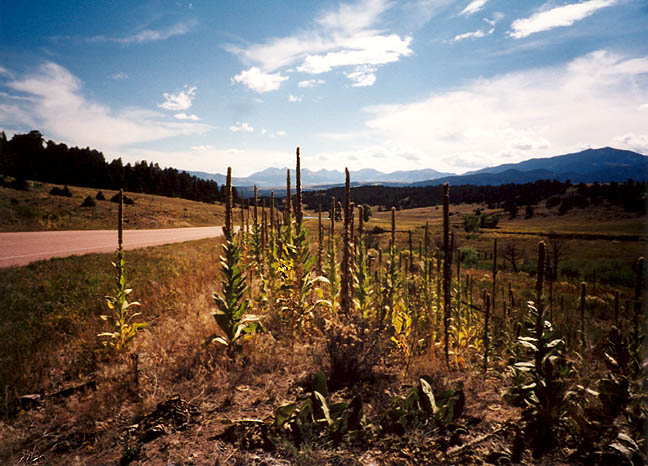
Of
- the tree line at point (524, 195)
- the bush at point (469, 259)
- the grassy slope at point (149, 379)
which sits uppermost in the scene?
the tree line at point (524, 195)

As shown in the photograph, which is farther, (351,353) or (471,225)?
(471,225)

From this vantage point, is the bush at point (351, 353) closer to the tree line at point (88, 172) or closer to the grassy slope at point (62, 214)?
the grassy slope at point (62, 214)

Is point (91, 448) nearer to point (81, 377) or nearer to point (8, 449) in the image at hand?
point (8, 449)

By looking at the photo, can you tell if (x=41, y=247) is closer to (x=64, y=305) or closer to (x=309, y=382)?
(x=64, y=305)

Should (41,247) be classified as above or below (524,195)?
below

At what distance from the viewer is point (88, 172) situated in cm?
6456

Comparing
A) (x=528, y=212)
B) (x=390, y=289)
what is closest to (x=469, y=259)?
(x=390, y=289)

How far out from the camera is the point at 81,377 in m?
4.34

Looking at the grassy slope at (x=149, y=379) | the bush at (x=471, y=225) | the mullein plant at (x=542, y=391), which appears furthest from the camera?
the bush at (x=471, y=225)

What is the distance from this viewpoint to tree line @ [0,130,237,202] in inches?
1816

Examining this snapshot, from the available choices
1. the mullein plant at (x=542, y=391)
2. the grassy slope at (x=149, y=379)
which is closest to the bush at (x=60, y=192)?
the grassy slope at (x=149, y=379)

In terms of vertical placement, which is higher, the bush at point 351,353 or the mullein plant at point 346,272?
the mullein plant at point 346,272

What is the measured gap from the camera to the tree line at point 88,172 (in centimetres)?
4612

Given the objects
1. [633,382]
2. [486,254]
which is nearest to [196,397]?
[633,382]
